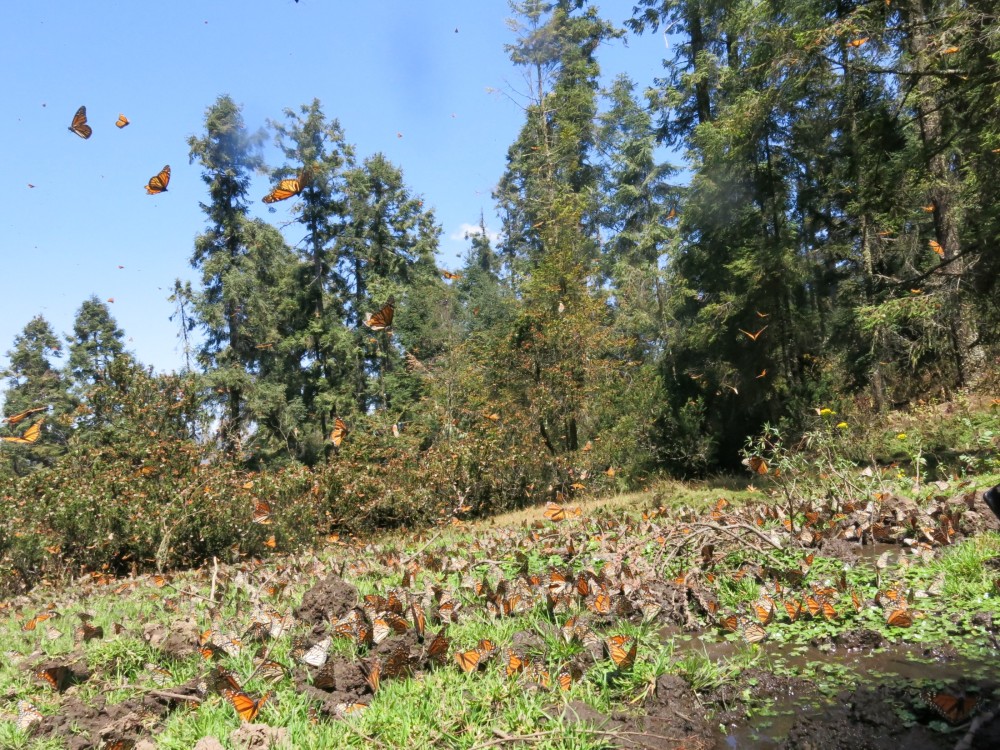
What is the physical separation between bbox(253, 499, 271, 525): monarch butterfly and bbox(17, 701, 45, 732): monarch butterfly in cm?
650

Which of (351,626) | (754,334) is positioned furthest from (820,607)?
(754,334)

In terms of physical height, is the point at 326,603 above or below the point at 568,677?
above

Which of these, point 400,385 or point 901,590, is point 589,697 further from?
point 400,385

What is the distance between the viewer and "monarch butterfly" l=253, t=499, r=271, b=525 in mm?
9398

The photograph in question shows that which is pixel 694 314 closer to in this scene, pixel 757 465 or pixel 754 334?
pixel 754 334

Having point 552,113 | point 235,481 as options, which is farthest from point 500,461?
point 552,113

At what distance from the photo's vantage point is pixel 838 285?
742 inches

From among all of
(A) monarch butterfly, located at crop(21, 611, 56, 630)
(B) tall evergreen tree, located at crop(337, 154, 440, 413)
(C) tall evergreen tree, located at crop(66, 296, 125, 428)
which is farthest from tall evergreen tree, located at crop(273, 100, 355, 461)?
(A) monarch butterfly, located at crop(21, 611, 56, 630)

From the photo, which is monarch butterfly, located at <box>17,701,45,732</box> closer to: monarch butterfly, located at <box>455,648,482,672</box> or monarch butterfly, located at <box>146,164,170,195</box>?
monarch butterfly, located at <box>455,648,482,672</box>

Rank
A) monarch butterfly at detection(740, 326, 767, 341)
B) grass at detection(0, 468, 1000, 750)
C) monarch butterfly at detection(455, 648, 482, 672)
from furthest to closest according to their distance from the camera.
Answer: monarch butterfly at detection(740, 326, 767, 341) → monarch butterfly at detection(455, 648, 482, 672) → grass at detection(0, 468, 1000, 750)

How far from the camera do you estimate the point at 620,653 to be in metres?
2.87

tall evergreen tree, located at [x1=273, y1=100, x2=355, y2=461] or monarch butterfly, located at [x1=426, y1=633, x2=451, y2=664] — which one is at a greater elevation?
tall evergreen tree, located at [x1=273, y1=100, x2=355, y2=461]

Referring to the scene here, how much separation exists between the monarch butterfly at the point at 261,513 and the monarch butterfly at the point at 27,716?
6.50 metres

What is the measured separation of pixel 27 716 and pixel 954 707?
151 inches
